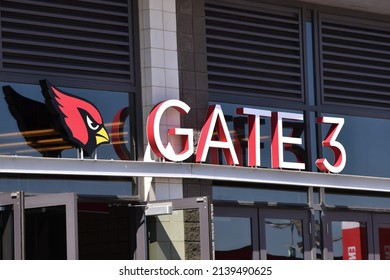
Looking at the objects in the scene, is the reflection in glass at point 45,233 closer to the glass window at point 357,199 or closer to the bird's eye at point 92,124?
the bird's eye at point 92,124

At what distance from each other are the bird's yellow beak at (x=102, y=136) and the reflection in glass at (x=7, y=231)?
1507mm

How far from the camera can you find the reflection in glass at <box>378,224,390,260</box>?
15859 mm

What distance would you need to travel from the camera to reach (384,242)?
52.2ft

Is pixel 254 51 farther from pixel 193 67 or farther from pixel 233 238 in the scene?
pixel 233 238

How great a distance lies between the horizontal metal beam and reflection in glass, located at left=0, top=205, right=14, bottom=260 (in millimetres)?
506

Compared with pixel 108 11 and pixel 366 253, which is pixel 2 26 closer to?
pixel 108 11

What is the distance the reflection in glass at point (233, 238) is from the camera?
14.1 metres

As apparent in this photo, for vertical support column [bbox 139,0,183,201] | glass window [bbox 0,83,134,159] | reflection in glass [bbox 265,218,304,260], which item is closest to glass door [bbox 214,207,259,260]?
reflection in glass [bbox 265,218,304,260]

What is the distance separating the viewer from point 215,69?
47.4 ft

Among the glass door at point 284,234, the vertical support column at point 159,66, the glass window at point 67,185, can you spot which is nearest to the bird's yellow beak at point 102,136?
the glass window at point 67,185

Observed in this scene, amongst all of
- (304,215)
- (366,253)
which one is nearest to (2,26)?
(304,215)

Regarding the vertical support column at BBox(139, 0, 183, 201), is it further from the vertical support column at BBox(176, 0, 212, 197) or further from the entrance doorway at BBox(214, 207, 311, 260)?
the entrance doorway at BBox(214, 207, 311, 260)

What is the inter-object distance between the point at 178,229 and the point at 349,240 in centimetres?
357

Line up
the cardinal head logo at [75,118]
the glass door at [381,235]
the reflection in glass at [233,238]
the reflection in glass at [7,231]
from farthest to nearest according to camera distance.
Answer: the glass door at [381,235] → the reflection in glass at [233,238] → the cardinal head logo at [75,118] → the reflection in glass at [7,231]
